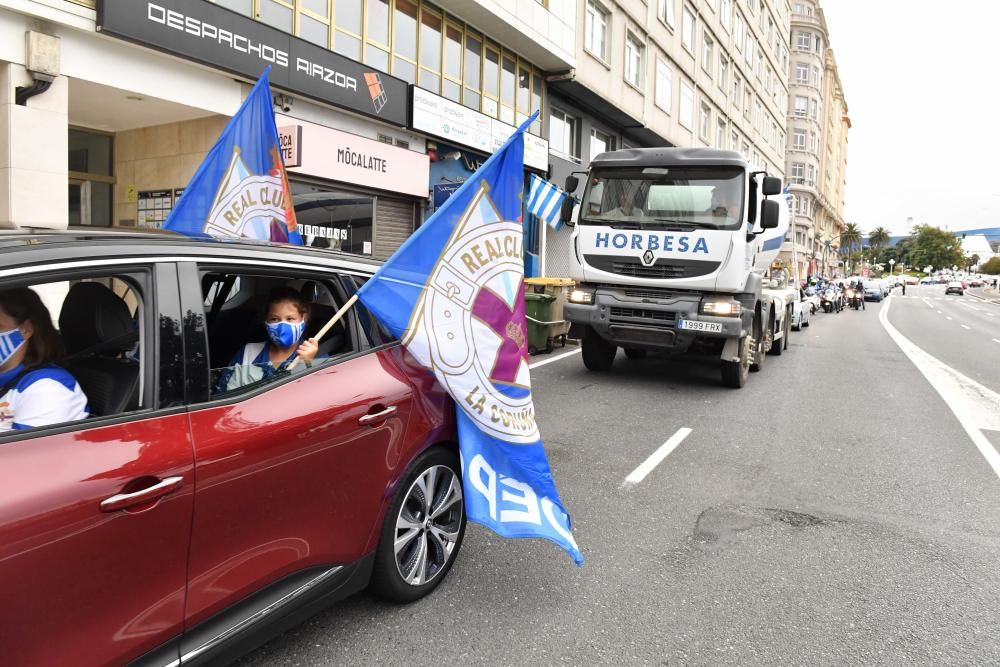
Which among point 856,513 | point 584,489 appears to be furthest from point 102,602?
point 856,513

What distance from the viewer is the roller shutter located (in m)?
16.3

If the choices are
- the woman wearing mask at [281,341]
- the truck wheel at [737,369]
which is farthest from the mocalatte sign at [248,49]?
the woman wearing mask at [281,341]

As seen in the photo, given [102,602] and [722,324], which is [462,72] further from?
[102,602]

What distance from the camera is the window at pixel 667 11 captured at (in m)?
29.4

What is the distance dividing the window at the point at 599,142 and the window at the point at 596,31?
2.73m

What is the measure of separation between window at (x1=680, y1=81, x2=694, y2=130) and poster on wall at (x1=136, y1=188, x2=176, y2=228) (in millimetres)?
26099

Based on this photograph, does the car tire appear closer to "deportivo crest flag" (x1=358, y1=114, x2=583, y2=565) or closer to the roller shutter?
"deportivo crest flag" (x1=358, y1=114, x2=583, y2=565)

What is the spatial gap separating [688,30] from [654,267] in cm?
2824

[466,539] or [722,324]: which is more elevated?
[722,324]

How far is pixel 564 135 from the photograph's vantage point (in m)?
24.3

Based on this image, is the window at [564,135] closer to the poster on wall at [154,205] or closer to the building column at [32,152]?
the poster on wall at [154,205]

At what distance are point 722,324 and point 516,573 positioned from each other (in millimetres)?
6050

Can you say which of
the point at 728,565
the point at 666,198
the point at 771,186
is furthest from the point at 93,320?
the point at 771,186

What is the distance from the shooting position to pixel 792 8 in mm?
71688
